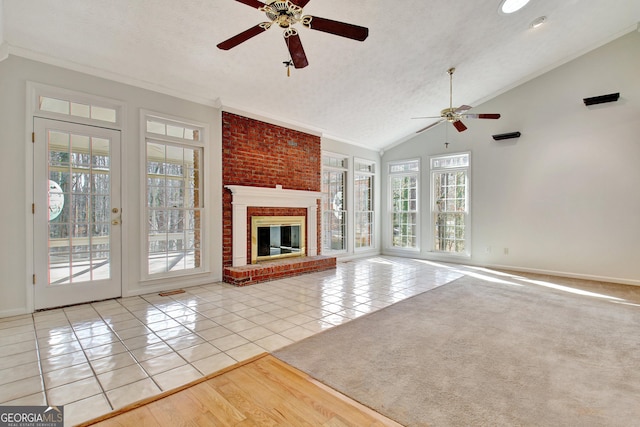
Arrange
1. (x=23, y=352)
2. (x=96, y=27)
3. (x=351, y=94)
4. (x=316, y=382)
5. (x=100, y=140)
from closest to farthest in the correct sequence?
(x=316, y=382) < (x=23, y=352) < (x=96, y=27) < (x=100, y=140) < (x=351, y=94)

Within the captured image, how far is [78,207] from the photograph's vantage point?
367 centimetres

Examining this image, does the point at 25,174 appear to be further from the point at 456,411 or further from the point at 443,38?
the point at 443,38

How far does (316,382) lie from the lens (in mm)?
2062

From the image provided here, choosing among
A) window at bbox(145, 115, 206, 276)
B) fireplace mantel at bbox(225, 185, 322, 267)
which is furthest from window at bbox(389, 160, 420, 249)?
window at bbox(145, 115, 206, 276)

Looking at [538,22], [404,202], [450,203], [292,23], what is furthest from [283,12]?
[404,202]

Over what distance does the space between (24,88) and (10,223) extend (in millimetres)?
1494

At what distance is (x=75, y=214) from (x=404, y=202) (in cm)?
658

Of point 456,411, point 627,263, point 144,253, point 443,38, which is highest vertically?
point 443,38

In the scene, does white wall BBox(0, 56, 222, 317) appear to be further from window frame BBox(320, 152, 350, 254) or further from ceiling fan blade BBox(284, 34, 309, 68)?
window frame BBox(320, 152, 350, 254)

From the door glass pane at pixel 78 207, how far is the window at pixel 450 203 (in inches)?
251

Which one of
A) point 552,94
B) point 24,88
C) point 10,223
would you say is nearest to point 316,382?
point 10,223

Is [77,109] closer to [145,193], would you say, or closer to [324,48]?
[145,193]

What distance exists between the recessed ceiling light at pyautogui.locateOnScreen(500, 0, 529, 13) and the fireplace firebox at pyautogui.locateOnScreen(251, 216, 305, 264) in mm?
4454

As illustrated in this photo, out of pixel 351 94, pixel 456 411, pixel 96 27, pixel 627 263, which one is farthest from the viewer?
pixel 351 94
